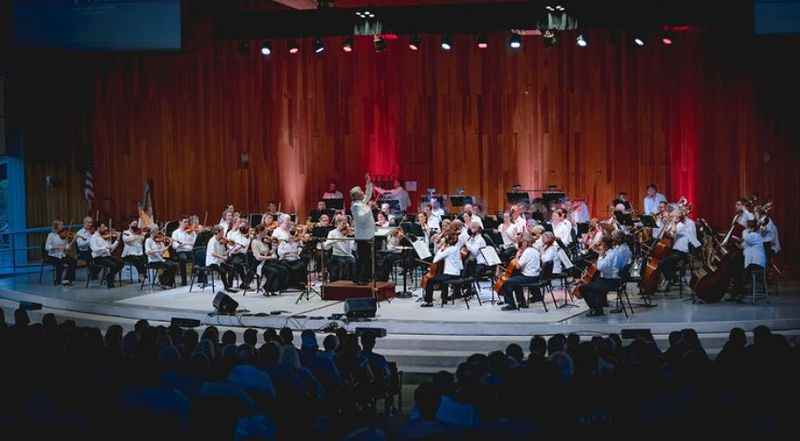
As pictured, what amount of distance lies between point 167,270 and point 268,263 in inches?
84.9

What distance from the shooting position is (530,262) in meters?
12.8

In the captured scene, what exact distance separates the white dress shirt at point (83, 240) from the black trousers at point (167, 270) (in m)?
1.51

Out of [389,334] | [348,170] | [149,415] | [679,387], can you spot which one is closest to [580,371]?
[679,387]

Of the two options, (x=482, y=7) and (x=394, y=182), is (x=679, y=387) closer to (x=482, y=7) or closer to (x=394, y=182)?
(x=482, y=7)

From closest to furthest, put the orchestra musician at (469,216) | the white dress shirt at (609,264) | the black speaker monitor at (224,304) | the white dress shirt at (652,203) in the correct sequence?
1. the white dress shirt at (609,264)
2. the black speaker monitor at (224,304)
3. the orchestra musician at (469,216)
4. the white dress shirt at (652,203)

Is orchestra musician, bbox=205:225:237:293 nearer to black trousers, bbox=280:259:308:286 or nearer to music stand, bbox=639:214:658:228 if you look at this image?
black trousers, bbox=280:259:308:286

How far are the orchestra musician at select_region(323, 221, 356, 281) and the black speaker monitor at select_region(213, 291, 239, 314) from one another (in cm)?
224

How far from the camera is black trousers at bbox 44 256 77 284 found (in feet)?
53.3

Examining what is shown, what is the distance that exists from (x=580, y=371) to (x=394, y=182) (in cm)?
1378

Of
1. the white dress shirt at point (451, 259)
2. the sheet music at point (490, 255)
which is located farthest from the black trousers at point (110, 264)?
the sheet music at point (490, 255)

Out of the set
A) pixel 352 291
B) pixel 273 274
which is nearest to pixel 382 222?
pixel 273 274

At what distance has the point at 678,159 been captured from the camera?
19.5 metres

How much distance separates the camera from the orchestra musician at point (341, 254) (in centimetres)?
1451

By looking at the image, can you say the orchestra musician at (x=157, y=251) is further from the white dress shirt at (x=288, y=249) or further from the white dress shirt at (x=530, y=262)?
the white dress shirt at (x=530, y=262)
